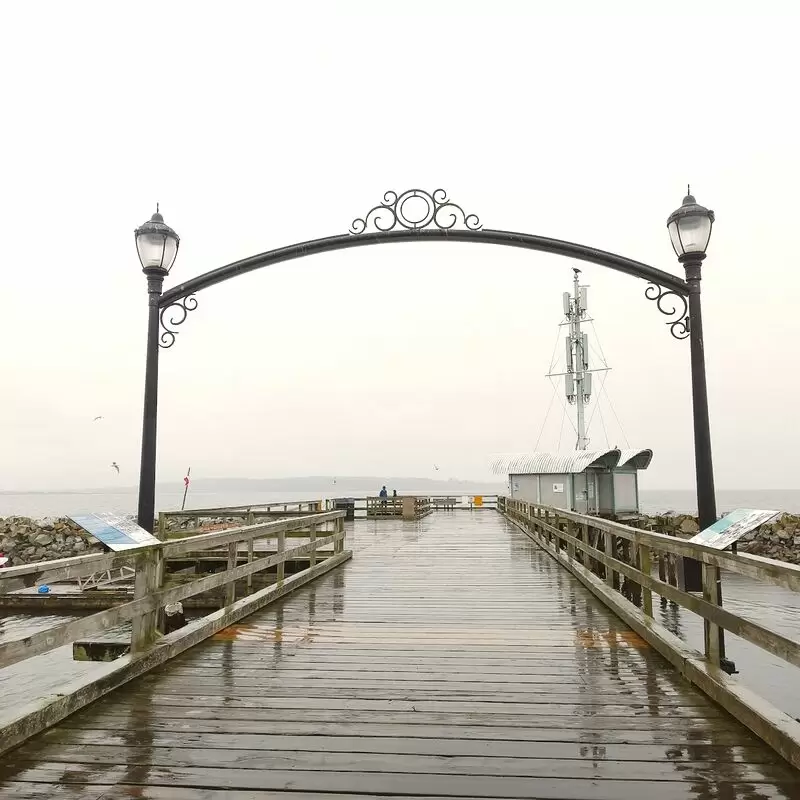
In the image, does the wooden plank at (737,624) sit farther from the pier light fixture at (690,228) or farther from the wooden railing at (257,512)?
Result: the wooden railing at (257,512)

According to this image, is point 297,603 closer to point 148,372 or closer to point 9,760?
point 148,372

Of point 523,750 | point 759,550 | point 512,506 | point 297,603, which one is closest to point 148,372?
point 297,603

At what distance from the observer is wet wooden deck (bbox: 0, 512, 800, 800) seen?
2936mm

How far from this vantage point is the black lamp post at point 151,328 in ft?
22.9

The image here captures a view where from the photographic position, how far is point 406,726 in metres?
3.67

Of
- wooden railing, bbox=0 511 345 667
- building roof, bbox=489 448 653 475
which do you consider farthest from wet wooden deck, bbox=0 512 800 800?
building roof, bbox=489 448 653 475

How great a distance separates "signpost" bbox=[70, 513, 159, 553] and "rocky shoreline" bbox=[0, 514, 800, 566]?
25337 millimetres

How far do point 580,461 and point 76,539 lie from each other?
2428cm

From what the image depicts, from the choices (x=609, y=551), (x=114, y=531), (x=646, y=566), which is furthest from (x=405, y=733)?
(x=609, y=551)

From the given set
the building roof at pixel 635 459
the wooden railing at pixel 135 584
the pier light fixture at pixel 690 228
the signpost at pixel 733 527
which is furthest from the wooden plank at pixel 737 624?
the building roof at pixel 635 459

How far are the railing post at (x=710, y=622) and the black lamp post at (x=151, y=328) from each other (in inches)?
214

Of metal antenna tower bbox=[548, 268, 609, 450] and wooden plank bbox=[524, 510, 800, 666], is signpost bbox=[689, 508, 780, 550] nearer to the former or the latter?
wooden plank bbox=[524, 510, 800, 666]

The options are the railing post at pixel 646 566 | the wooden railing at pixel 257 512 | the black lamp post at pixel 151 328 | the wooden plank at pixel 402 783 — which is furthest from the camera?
the wooden railing at pixel 257 512

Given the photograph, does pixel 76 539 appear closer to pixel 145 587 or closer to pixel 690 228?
pixel 145 587
